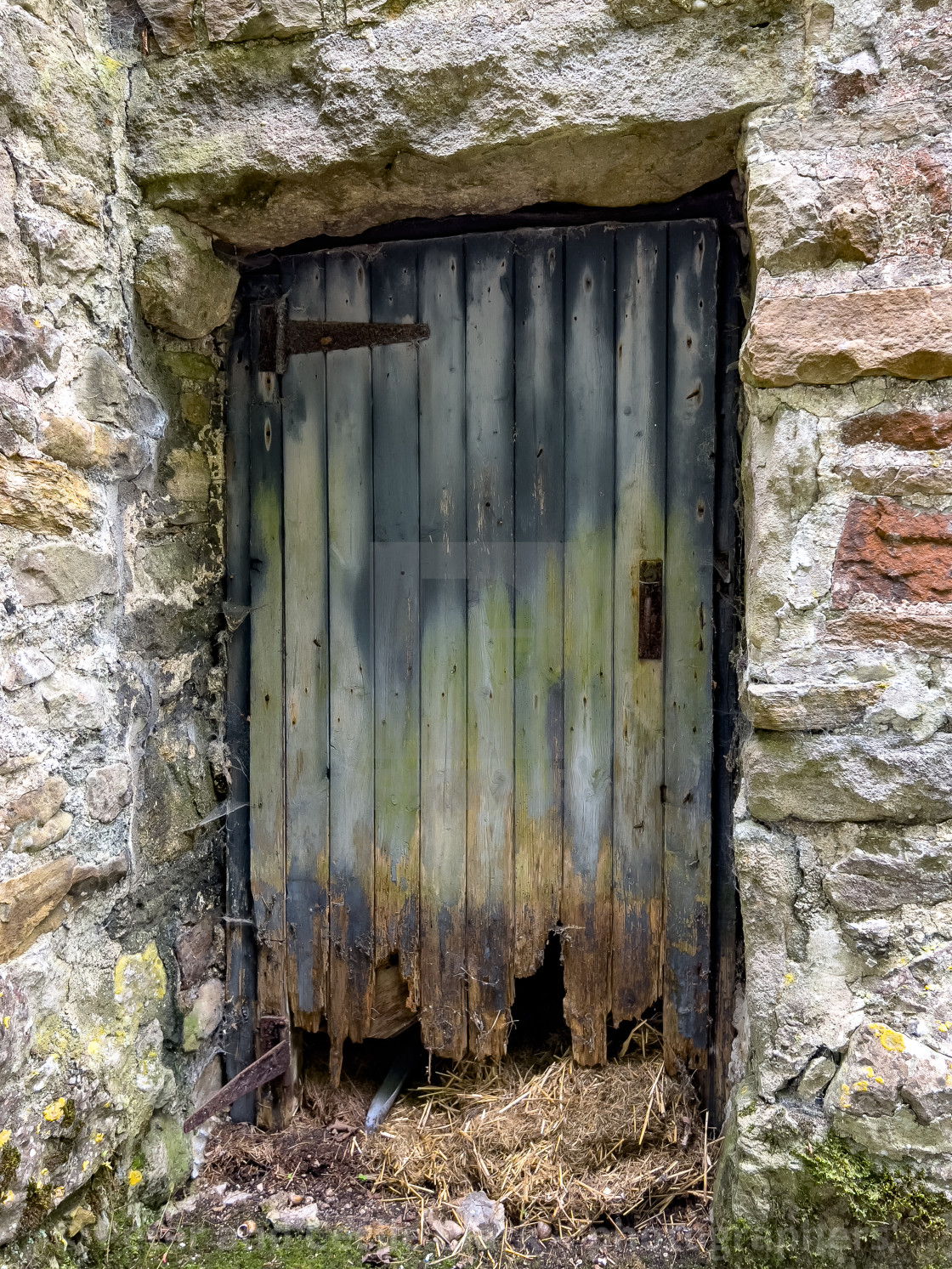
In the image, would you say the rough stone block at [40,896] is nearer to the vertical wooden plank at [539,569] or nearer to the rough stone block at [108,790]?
the rough stone block at [108,790]

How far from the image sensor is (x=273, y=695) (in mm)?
1967

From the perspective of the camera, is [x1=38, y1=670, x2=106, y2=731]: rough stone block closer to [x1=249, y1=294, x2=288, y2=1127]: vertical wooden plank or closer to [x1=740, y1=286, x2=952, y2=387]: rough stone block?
[x1=249, y1=294, x2=288, y2=1127]: vertical wooden plank

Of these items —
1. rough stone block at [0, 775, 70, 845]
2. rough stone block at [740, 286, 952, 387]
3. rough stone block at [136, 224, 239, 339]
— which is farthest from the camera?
rough stone block at [136, 224, 239, 339]

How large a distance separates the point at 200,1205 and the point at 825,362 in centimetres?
205

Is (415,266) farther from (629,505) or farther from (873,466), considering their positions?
(873,466)

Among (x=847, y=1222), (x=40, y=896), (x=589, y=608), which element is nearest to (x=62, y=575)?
(x=40, y=896)

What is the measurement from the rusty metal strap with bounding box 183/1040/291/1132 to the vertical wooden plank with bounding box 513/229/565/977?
709 mm

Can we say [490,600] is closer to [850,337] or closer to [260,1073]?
[850,337]

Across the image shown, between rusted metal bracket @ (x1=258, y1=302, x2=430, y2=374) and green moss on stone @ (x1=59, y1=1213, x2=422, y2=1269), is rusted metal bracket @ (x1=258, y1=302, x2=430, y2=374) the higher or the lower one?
the higher one

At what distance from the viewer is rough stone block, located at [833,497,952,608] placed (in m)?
1.31

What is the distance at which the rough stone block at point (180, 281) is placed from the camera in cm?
164

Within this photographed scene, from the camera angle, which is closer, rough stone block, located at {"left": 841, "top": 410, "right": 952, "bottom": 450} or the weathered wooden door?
rough stone block, located at {"left": 841, "top": 410, "right": 952, "bottom": 450}

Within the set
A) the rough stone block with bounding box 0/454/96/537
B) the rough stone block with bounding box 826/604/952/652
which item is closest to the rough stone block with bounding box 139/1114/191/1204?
the rough stone block with bounding box 0/454/96/537

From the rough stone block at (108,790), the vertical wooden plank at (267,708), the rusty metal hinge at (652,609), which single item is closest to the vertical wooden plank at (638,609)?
the rusty metal hinge at (652,609)
